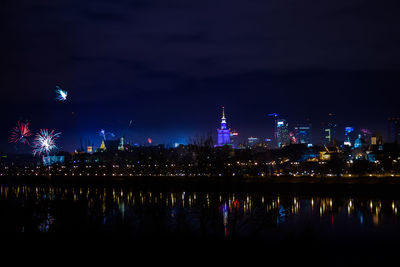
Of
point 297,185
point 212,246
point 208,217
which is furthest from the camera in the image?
point 297,185

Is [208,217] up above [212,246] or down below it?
above

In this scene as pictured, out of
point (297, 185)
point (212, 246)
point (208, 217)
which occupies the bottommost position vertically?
point (297, 185)

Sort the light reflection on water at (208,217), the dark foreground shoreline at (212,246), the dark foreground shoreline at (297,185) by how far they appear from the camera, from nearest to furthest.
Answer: the dark foreground shoreline at (212,246)
the light reflection on water at (208,217)
the dark foreground shoreline at (297,185)

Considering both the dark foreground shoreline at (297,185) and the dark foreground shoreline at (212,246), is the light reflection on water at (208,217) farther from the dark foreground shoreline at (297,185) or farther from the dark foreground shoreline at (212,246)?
the dark foreground shoreline at (297,185)

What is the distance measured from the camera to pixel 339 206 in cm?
3472

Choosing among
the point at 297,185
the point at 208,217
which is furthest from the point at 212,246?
the point at 297,185

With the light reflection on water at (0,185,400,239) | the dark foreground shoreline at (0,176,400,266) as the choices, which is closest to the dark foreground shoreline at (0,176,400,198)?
the light reflection on water at (0,185,400,239)

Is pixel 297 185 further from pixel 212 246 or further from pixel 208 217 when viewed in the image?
pixel 212 246

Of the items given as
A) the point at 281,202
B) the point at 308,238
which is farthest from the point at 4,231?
the point at 281,202

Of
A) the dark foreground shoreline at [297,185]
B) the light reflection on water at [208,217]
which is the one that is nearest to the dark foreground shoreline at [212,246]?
the light reflection on water at [208,217]

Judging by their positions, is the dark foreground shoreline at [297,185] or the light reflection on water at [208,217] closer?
the light reflection on water at [208,217]

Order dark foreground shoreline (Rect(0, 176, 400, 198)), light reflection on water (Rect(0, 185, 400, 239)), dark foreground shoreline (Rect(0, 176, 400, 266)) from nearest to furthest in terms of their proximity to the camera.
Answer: dark foreground shoreline (Rect(0, 176, 400, 266)), light reflection on water (Rect(0, 185, 400, 239)), dark foreground shoreline (Rect(0, 176, 400, 198))

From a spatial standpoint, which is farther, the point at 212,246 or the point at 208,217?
the point at 208,217

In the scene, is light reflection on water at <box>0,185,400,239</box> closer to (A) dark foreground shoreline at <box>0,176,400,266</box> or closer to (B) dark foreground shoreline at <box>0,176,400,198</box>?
(A) dark foreground shoreline at <box>0,176,400,266</box>
